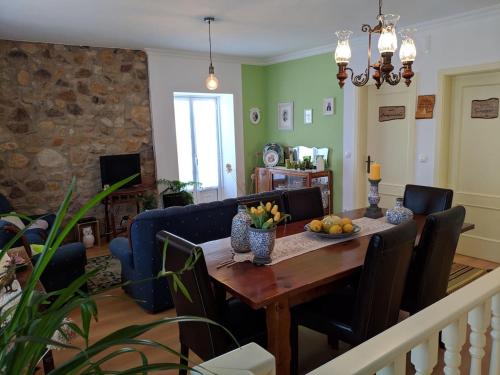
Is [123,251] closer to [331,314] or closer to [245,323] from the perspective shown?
[245,323]

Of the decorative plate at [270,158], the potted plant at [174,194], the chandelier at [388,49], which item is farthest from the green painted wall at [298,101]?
the chandelier at [388,49]

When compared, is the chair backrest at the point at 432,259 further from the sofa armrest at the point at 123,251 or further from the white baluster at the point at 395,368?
the sofa armrest at the point at 123,251

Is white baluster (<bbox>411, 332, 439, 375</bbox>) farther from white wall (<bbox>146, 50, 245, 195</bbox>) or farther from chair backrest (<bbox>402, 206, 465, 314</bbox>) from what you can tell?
white wall (<bbox>146, 50, 245, 195</bbox>)

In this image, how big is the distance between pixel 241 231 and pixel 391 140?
3.48 m

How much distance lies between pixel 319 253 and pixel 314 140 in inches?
157

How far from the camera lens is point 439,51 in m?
4.31

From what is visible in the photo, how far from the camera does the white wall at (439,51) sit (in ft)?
12.8

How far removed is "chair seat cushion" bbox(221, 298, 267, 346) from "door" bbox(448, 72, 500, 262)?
329cm

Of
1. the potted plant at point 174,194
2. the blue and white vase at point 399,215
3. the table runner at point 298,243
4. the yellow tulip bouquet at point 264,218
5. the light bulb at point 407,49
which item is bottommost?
the potted plant at point 174,194

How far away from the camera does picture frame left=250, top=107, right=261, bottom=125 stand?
6.73 metres

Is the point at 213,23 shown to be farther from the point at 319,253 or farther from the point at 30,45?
the point at 319,253

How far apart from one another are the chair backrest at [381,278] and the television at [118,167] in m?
3.97

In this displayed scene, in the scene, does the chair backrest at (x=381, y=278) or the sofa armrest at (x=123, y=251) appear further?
the sofa armrest at (x=123, y=251)

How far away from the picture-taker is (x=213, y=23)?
422cm
